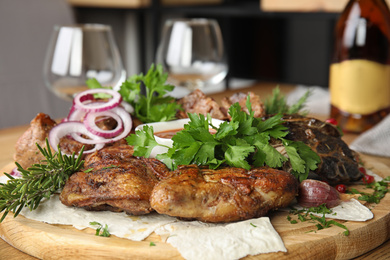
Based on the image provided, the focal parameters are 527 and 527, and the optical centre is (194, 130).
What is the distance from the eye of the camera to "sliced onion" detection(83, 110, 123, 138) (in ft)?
6.65

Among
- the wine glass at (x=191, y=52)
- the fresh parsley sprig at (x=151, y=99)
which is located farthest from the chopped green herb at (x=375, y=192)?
the wine glass at (x=191, y=52)

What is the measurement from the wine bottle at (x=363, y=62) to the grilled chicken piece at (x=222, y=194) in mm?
1437

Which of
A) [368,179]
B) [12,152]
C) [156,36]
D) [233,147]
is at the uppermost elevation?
[233,147]

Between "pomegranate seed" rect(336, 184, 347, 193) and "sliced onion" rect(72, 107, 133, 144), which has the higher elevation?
"sliced onion" rect(72, 107, 133, 144)

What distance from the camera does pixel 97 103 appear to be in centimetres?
216

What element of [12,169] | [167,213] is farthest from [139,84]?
[167,213]

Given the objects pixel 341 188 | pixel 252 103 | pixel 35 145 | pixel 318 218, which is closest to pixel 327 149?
pixel 341 188

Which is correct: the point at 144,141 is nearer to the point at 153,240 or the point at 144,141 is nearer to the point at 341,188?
the point at 153,240

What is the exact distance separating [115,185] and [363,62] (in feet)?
5.89

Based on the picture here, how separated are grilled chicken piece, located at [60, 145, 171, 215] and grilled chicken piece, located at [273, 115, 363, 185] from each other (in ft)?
1.58

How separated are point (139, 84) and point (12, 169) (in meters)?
0.65

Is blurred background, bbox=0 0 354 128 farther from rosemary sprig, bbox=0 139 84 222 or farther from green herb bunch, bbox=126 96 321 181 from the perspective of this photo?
rosemary sprig, bbox=0 139 84 222

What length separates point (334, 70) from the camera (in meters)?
3.00

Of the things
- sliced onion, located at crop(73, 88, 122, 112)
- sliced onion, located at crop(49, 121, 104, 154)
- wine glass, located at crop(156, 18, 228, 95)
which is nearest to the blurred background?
wine glass, located at crop(156, 18, 228, 95)
